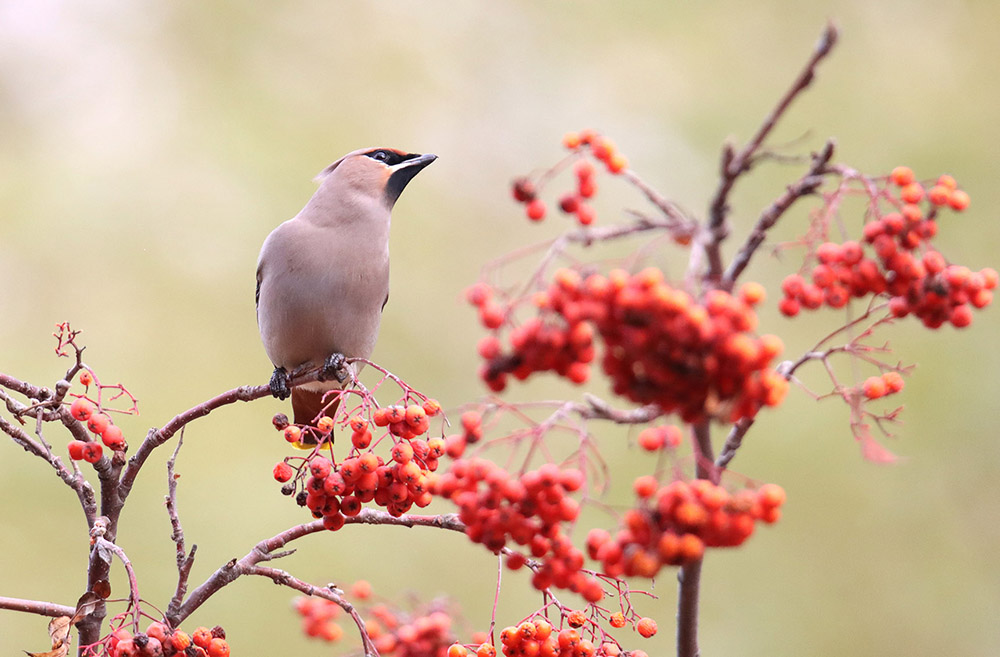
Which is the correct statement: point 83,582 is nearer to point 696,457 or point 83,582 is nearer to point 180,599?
point 180,599

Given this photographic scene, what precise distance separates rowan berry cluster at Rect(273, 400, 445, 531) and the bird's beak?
1283mm

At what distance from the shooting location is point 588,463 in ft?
4.22

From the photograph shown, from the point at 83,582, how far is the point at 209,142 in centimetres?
228

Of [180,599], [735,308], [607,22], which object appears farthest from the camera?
[607,22]

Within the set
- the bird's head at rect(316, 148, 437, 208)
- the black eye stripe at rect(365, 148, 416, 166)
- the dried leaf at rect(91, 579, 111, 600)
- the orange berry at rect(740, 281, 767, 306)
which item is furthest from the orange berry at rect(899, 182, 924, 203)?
the black eye stripe at rect(365, 148, 416, 166)

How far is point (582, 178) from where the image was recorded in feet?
3.79

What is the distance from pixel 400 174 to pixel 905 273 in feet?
6.33

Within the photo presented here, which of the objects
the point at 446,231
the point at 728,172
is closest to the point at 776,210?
the point at 728,172

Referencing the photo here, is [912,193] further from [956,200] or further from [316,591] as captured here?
[316,591]

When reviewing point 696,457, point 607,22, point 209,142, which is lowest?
point 696,457

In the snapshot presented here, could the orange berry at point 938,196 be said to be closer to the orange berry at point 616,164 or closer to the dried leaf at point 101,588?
the orange berry at point 616,164

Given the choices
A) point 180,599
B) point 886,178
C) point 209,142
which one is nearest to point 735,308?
point 886,178

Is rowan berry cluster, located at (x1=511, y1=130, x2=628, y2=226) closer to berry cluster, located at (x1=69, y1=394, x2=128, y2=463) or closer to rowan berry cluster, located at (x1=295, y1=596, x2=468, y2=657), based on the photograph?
berry cluster, located at (x1=69, y1=394, x2=128, y2=463)

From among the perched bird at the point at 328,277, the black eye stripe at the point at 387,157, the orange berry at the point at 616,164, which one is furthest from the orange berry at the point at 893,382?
the black eye stripe at the point at 387,157
